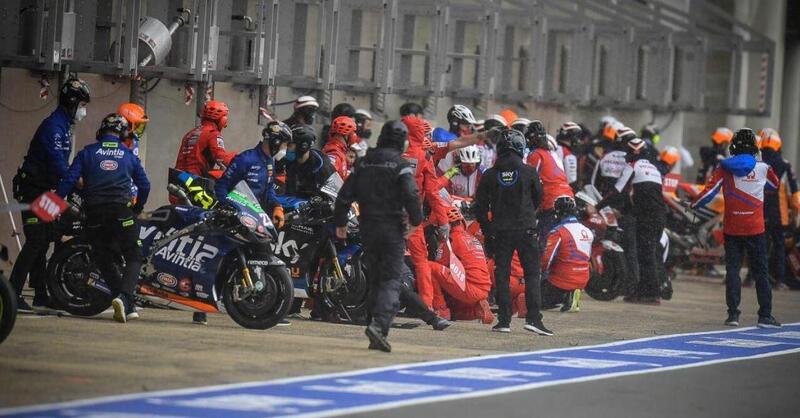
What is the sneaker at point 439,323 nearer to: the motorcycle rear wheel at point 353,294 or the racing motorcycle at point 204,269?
the motorcycle rear wheel at point 353,294

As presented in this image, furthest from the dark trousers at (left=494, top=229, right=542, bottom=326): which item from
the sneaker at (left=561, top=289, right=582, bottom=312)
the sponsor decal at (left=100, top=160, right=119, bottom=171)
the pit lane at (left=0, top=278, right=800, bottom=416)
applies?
the sponsor decal at (left=100, top=160, right=119, bottom=171)

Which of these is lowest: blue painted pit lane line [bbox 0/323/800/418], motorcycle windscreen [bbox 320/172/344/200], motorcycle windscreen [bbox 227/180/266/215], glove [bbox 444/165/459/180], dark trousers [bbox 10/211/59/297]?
blue painted pit lane line [bbox 0/323/800/418]

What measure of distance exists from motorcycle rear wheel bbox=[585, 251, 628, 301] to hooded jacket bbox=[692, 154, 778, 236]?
284 centimetres

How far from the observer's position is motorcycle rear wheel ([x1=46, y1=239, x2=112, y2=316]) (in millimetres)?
15578

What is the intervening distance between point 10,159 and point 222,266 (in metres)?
4.18

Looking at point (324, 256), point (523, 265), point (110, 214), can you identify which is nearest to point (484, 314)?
point (523, 265)

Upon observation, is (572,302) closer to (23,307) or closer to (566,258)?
(566,258)

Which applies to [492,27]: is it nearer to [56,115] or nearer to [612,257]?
[612,257]

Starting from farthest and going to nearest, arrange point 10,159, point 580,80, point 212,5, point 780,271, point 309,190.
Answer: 1. point 580,80
2. point 780,271
3. point 212,5
4. point 10,159
5. point 309,190

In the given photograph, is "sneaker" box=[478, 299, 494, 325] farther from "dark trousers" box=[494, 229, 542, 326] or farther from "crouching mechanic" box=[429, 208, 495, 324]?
"dark trousers" box=[494, 229, 542, 326]

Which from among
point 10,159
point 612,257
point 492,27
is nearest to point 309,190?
point 10,159

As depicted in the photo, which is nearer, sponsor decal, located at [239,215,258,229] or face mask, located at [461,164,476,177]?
sponsor decal, located at [239,215,258,229]

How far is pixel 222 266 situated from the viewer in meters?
15.7

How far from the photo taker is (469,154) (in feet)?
63.3
